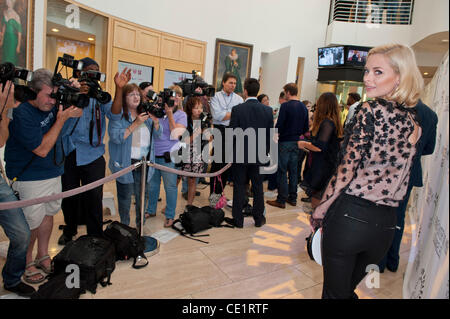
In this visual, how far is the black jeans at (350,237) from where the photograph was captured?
1308 mm

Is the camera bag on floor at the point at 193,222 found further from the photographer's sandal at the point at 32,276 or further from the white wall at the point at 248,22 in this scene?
the white wall at the point at 248,22

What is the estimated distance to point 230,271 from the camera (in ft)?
8.57

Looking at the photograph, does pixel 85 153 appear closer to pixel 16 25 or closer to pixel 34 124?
pixel 34 124

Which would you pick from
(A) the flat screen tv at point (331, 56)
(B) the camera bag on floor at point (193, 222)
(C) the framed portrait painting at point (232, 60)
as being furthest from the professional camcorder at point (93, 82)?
(A) the flat screen tv at point (331, 56)

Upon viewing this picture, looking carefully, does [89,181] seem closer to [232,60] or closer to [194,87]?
[194,87]

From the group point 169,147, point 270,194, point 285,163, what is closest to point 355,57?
point 270,194

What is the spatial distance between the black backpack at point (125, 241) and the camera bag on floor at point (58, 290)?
47cm

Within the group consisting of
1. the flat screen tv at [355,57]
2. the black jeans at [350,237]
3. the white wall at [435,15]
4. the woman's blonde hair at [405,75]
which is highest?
the flat screen tv at [355,57]

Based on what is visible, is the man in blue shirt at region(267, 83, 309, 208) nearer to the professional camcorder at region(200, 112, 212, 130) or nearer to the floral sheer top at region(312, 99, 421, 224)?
the professional camcorder at region(200, 112, 212, 130)

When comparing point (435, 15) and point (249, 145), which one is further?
point (249, 145)

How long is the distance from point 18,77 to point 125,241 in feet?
4.82

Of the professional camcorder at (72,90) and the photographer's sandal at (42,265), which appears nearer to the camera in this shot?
the professional camcorder at (72,90)

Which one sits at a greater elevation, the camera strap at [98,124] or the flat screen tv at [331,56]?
the flat screen tv at [331,56]
